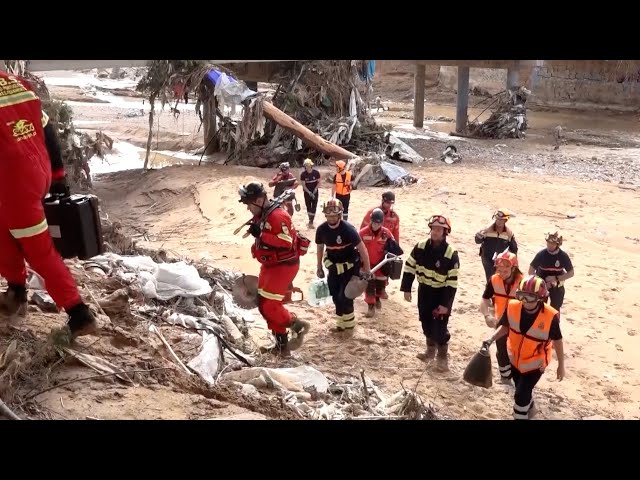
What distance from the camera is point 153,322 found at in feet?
18.5

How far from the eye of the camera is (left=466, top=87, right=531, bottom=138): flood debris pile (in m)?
23.5

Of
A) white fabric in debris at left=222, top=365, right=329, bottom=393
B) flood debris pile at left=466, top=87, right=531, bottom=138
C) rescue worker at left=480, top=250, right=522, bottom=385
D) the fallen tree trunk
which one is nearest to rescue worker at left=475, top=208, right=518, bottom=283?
rescue worker at left=480, top=250, right=522, bottom=385

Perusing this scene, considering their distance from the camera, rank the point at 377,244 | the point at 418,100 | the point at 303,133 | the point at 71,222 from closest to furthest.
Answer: the point at 71,222 < the point at 377,244 < the point at 303,133 < the point at 418,100

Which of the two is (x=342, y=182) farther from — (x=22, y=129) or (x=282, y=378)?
(x=22, y=129)

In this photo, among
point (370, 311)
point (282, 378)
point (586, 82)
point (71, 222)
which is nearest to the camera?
point (71, 222)

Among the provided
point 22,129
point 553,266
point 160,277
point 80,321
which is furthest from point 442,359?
point 22,129

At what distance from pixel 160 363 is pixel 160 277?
177 centimetres

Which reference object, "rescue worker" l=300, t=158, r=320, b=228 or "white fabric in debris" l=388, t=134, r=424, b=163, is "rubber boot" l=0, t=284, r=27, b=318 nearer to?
"rescue worker" l=300, t=158, r=320, b=228

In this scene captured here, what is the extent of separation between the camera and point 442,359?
22.6 feet

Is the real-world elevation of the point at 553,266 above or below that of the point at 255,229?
below

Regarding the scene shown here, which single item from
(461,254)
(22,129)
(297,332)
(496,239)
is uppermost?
(22,129)

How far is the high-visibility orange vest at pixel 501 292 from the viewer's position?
20.5 ft

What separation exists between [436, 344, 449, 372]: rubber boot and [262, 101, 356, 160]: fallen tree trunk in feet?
35.5

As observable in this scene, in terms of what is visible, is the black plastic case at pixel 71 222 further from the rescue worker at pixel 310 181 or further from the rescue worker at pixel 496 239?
the rescue worker at pixel 310 181
